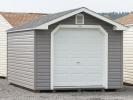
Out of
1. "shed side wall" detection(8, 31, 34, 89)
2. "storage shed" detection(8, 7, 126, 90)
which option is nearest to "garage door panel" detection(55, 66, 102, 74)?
"storage shed" detection(8, 7, 126, 90)

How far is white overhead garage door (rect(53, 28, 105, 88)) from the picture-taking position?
18.7 metres

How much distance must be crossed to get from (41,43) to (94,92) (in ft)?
9.24

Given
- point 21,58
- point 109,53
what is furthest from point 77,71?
Result: point 21,58

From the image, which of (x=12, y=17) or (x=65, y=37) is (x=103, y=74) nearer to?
(x=65, y=37)

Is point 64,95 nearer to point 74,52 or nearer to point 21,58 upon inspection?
point 74,52

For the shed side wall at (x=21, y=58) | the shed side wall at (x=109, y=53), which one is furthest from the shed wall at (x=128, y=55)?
the shed side wall at (x=21, y=58)

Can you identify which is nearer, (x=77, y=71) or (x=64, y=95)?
(x=64, y=95)

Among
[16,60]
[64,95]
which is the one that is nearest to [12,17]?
[16,60]

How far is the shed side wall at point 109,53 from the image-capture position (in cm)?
1833

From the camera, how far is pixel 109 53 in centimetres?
1894

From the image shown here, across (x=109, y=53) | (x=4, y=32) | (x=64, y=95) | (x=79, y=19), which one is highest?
(x=79, y=19)

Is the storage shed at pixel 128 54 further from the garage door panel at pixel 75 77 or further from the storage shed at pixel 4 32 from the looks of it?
the storage shed at pixel 4 32

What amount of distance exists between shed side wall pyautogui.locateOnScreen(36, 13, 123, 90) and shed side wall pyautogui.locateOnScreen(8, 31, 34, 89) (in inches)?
15.9

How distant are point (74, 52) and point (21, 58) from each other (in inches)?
102
